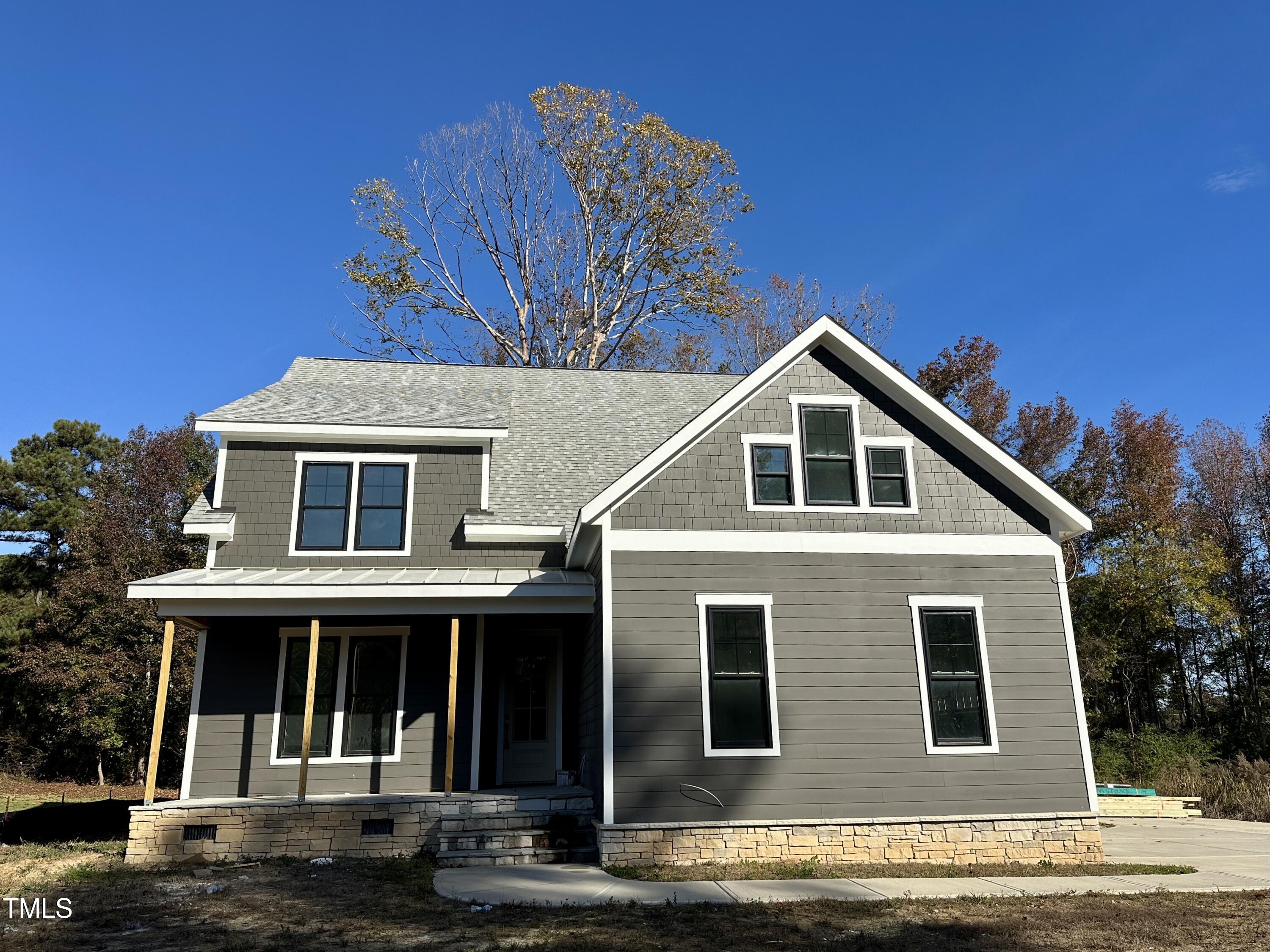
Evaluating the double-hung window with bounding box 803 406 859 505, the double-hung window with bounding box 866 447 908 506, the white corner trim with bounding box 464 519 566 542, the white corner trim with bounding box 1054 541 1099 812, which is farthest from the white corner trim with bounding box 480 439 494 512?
the white corner trim with bounding box 1054 541 1099 812

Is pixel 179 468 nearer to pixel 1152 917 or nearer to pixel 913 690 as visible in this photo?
pixel 913 690

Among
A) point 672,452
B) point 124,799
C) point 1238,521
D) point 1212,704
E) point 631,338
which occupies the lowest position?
point 124,799

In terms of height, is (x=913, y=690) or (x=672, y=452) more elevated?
(x=672, y=452)

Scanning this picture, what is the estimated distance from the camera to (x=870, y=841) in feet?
32.8

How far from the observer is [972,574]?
11086 mm

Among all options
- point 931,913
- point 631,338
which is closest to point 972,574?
point 931,913

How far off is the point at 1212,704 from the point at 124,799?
32.0m

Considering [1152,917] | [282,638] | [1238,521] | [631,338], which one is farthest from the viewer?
[631,338]

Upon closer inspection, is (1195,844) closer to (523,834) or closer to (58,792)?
(523,834)

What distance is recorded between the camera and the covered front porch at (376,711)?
420 inches

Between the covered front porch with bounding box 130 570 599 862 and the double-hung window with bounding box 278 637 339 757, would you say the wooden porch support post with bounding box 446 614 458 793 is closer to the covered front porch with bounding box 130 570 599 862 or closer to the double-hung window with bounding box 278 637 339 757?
the covered front porch with bounding box 130 570 599 862

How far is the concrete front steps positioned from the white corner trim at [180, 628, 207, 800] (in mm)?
3850

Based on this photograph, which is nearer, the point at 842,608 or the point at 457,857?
the point at 457,857

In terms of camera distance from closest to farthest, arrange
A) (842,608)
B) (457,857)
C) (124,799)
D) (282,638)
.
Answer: (457,857) < (842,608) < (282,638) < (124,799)
